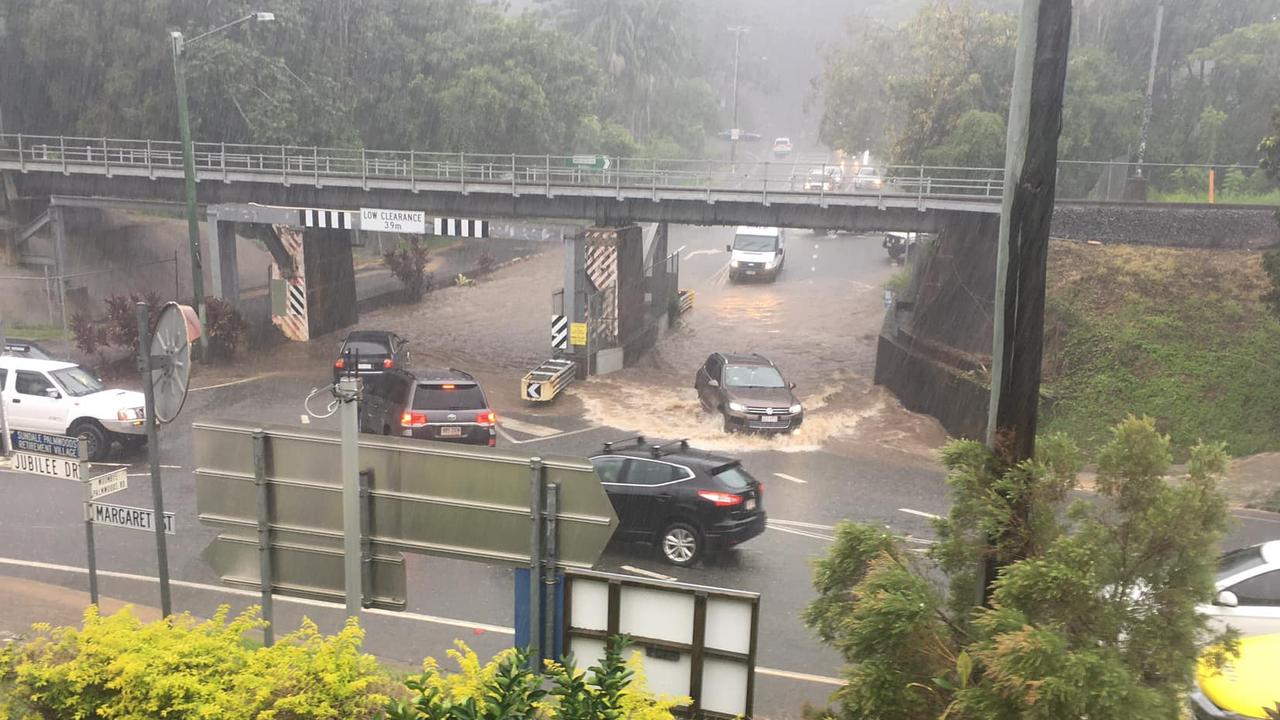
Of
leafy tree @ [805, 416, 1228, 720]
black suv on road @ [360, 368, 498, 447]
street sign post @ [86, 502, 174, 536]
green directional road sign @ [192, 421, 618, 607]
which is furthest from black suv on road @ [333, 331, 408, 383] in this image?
leafy tree @ [805, 416, 1228, 720]

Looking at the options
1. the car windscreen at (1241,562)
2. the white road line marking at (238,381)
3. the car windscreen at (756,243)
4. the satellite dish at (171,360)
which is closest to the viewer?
the satellite dish at (171,360)

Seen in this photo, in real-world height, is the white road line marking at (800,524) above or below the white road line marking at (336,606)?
below

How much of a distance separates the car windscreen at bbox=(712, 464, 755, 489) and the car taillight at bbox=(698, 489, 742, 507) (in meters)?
0.13

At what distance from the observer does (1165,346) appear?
832 inches

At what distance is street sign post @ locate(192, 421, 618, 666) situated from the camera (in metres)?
5.94

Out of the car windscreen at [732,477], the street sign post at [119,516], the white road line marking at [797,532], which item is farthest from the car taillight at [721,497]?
the street sign post at [119,516]

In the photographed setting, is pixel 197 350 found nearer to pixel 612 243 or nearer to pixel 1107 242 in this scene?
pixel 612 243

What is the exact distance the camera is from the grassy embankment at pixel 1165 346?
63.1 ft

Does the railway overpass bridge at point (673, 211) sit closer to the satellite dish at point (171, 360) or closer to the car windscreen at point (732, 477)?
the car windscreen at point (732, 477)

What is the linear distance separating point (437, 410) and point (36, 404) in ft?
22.7

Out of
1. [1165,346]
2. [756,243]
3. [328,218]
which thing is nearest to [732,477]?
[1165,346]

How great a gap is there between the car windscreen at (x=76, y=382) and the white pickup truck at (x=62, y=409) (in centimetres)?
2

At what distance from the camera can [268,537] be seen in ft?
21.0

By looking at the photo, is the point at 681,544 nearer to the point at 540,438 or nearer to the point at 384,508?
the point at 384,508
